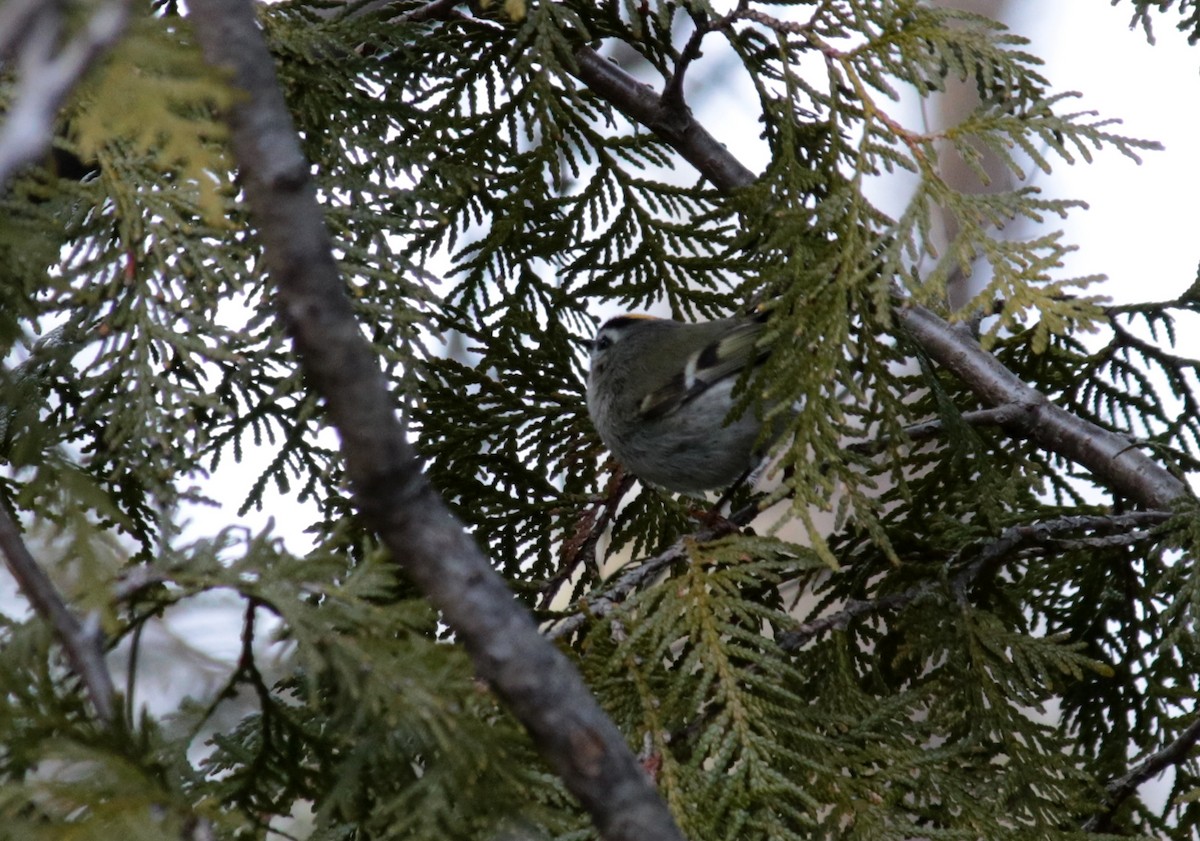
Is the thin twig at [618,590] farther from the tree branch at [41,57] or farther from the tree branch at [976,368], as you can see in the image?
the tree branch at [41,57]

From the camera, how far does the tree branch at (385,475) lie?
0.66m

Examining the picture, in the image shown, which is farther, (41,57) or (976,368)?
(976,368)

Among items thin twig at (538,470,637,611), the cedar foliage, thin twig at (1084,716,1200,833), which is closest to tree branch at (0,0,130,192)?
the cedar foliage

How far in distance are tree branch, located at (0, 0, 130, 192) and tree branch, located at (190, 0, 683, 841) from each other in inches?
3.3

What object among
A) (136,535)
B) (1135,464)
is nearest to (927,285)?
(1135,464)

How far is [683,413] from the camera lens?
2252 mm

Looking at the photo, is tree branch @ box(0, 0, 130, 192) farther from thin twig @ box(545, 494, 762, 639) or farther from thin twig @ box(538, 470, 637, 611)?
thin twig @ box(538, 470, 637, 611)

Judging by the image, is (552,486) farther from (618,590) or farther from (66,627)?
(66,627)

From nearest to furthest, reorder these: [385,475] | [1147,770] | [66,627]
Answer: [385,475] < [66,627] < [1147,770]

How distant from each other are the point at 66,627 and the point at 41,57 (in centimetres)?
42

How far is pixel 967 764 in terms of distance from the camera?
1519 millimetres

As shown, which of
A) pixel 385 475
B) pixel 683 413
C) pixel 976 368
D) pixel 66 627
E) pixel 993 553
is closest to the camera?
pixel 385 475

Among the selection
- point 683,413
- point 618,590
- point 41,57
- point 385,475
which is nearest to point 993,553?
point 618,590

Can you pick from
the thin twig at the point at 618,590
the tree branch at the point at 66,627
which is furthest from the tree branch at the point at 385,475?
the thin twig at the point at 618,590
